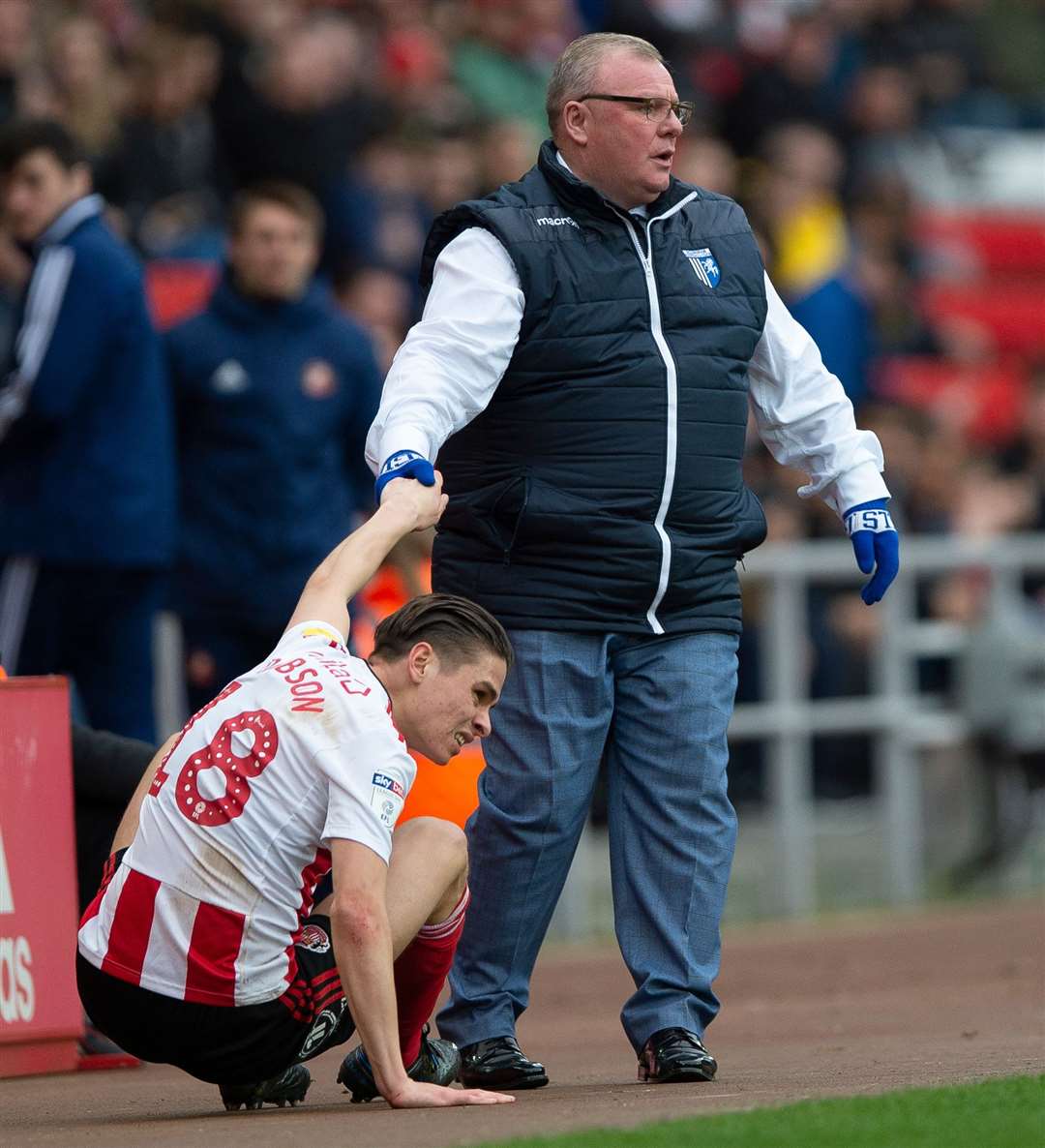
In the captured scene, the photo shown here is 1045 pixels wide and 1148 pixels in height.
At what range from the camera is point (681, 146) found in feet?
41.9

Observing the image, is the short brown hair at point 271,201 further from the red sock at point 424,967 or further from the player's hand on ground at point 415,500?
the red sock at point 424,967

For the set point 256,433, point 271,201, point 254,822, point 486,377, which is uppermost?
point 271,201

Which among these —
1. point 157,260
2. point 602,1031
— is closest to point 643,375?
Answer: point 602,1031

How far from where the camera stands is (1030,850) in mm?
12367

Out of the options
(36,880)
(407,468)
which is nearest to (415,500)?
(407,468)

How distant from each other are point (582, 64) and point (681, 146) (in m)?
7.19

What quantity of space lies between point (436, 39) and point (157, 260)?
155 inches

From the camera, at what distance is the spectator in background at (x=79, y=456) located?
7977mm

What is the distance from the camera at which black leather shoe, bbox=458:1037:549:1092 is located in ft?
18.4

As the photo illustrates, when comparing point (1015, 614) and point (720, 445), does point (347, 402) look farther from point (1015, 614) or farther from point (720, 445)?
point (1015, 614)

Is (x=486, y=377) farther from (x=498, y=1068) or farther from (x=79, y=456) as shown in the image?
(x=79, y=456)

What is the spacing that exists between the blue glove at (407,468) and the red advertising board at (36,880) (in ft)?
5.30

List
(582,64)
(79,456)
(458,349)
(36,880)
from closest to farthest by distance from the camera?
(458,349), (582,64), (36,880), (79,456)

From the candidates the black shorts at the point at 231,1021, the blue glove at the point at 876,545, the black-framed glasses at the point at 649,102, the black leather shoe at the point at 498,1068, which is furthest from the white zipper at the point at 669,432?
the black shorts at the point at 231,1021
